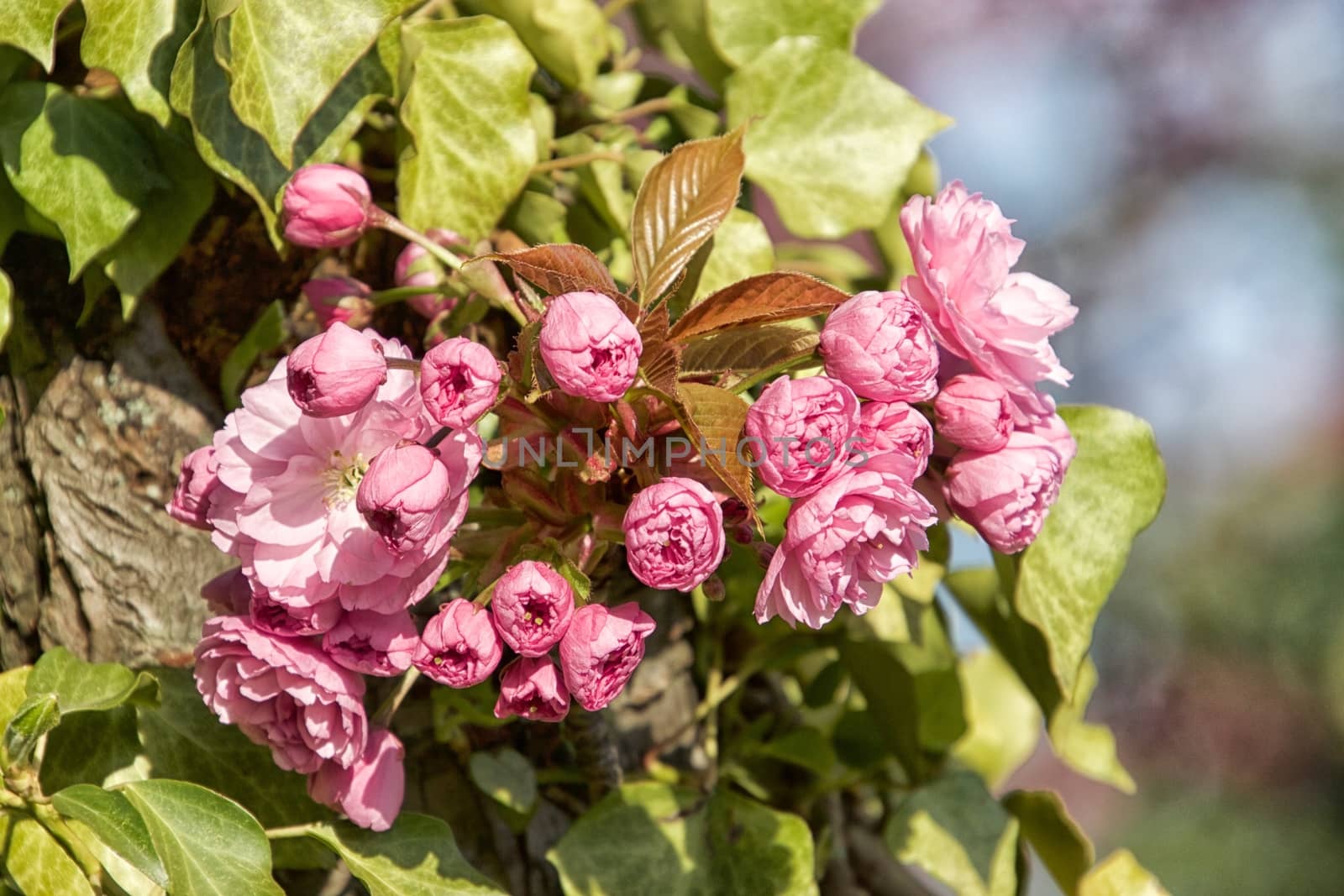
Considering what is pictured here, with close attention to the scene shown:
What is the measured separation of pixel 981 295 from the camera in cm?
55

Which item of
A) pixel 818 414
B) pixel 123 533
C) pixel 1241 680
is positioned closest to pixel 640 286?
pixel 818 414

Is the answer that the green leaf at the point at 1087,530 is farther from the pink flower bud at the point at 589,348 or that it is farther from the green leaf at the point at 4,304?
the green leaf at the point at 4,304

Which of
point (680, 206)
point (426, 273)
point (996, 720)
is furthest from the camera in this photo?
point (996, 720)

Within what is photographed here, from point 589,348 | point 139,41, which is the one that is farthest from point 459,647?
point 139,41

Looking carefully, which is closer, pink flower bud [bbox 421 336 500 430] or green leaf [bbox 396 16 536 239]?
pink flower bud [bbox 421 336 500 430]

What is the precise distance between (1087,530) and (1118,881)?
263 millimetres

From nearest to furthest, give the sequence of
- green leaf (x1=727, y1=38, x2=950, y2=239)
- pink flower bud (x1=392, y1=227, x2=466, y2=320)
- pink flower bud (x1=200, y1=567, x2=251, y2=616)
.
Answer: pink flower bud (x1=200, y1=567, x2=251, y2=616), pink flower bud (x1=392, y1=227, x2=466, y2=320), green leaf (x1=727, y1=38, x2=950, y2=239)

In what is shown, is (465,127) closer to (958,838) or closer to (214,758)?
(214,758)

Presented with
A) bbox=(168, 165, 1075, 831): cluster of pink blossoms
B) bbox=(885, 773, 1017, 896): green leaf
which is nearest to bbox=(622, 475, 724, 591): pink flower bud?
bbox=(168, 165, 1075, 831): cluster of pink blossoms

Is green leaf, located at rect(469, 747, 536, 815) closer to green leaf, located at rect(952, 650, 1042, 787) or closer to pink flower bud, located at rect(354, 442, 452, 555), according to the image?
pink flower bud, located at rect(354, 442, 452, 555)

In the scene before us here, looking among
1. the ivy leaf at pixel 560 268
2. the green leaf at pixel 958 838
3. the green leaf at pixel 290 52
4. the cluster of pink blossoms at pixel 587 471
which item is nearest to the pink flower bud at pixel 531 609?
the cluster of pink blossoms at pixel 587 471

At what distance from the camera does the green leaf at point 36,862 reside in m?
0.60

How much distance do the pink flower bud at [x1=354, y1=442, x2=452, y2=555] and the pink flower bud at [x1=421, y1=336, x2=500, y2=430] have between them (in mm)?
18

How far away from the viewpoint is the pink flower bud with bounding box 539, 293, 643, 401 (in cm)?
48
